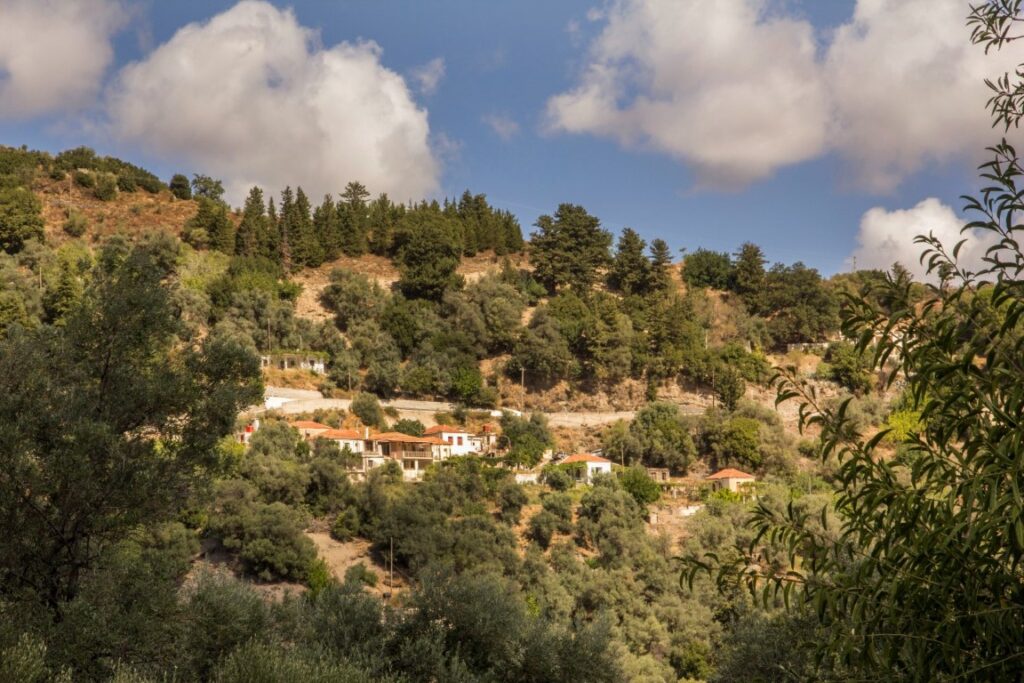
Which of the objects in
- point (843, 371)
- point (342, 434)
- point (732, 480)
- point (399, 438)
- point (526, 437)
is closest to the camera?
point (732, 480)

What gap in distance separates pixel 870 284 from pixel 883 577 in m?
1.14

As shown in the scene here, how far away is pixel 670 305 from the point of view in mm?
49812

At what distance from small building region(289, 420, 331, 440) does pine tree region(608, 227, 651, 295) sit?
28017 mm

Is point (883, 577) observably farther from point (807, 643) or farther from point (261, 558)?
point (261, 558)

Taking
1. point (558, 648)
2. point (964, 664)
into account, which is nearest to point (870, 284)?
point (964, 664)

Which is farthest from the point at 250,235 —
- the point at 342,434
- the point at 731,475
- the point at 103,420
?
the point at 103,420

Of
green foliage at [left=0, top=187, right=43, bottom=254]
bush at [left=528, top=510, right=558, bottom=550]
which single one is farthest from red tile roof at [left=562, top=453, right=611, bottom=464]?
green foliage at [left=0, top=187, right=43, bottom=254]

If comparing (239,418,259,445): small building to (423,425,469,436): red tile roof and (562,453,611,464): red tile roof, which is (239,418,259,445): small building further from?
(562,453,611,464): red tile roof

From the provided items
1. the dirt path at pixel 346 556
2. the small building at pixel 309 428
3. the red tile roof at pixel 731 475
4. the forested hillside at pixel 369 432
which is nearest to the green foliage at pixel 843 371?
the forested hillside at pixel 369 432

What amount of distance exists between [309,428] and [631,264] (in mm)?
29763

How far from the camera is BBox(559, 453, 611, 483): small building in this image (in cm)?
3472

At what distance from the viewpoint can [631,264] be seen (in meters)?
54.9

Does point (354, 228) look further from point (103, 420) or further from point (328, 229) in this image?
point (103, 420)

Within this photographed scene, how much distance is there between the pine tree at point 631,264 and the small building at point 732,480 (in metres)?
22.7
